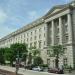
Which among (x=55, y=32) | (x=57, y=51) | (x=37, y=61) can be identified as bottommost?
(x=37, y=61)

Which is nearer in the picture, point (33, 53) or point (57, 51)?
point (57, 51)

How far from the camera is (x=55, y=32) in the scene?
3661 inches

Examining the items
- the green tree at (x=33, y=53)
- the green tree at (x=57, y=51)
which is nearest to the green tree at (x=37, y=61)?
the green tree at (x=33, y=53)

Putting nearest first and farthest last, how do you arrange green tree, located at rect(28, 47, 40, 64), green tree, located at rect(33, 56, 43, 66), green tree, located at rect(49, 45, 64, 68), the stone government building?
green tree, located at rect(49, 45, 64, 68)
the stone government building
green tree, located at rect(33, 56, 43, 66)
green tree, located at rect(28, 47, 40, 64)

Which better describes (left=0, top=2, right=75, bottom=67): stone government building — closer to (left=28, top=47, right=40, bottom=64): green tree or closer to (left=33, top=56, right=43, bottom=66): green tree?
(left=33, top=56, right=43, bottom=66): green tree

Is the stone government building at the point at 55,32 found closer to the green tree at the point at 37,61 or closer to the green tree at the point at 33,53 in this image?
the green tree at the point at 37,61

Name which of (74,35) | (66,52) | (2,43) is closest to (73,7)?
(74,35)

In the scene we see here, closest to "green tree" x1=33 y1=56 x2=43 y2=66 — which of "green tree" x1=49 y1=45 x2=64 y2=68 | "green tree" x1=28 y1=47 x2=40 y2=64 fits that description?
"green tree" x1=28 y1=47 x2=40 y2=64

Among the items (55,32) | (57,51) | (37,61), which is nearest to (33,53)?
(37,61)

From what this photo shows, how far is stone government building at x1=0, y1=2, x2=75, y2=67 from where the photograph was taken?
8219cm

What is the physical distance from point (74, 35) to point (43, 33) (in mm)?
23624

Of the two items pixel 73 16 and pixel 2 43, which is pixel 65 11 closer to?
pixel 73 16

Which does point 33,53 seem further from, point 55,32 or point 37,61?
point 55,32

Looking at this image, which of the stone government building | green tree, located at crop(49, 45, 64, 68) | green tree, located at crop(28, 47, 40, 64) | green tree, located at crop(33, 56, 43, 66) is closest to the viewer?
green tree, located at crop(49, 45, 64, 68)
